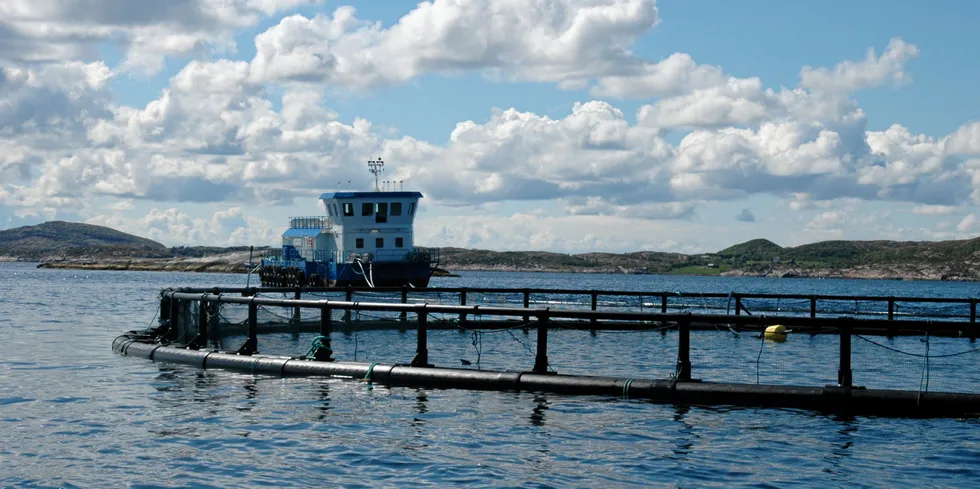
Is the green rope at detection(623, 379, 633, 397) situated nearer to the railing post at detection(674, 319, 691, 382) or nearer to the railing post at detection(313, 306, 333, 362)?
the railing post at detection(674, 319, 691, 382)

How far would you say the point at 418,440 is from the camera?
13.5 metres

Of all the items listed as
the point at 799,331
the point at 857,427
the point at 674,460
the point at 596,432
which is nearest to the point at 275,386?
the point at 596,432

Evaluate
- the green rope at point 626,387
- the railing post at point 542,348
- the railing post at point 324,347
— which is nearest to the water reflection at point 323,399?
the railing post at point 324,347

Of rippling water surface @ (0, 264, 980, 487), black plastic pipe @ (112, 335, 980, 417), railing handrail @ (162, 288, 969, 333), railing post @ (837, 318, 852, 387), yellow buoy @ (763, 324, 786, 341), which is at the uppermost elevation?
railing handrail @ (162, 288, 969, 333)

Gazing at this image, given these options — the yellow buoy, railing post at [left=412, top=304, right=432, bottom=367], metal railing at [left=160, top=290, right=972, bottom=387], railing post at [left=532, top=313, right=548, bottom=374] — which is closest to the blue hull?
the yellow buoy

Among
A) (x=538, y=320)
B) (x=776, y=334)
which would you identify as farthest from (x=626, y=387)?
(x=776, y=334)

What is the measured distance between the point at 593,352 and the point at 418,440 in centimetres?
1316

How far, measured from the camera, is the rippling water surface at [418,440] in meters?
11.5

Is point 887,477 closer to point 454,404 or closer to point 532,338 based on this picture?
point 454,404

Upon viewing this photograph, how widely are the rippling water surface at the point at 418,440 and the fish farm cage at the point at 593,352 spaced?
1.51ft

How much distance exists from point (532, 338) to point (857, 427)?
17.4 meters

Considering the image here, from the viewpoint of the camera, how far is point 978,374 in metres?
22.1

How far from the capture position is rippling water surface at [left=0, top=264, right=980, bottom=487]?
37.6 ft

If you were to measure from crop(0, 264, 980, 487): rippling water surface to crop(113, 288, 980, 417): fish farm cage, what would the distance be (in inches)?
18.1
